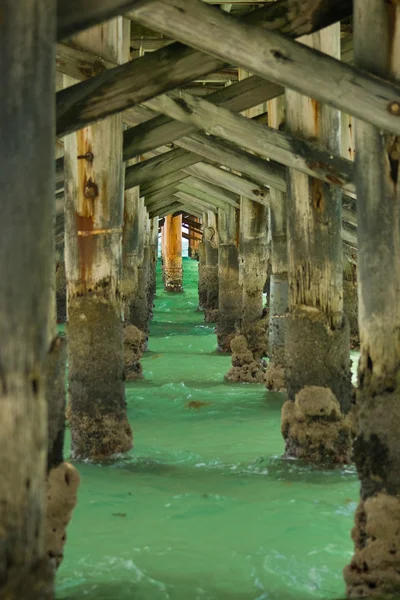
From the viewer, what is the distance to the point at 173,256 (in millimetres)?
28000

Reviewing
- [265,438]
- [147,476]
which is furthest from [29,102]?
[265,438]

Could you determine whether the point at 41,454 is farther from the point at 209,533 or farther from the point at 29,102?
the point at 209,533

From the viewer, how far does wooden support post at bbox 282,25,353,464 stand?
634 cm

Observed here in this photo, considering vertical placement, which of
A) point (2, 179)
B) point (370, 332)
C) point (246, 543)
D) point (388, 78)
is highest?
point (388, 78)

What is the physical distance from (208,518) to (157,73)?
7.50 feet

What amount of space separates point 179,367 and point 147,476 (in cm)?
612

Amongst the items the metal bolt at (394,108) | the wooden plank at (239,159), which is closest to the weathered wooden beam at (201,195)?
the wooden plank at (239,159)

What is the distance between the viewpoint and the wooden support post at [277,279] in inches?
337

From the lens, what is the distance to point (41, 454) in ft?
9.09

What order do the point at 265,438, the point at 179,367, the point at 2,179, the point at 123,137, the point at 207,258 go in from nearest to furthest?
the point at 2,179 → the point at 123,137 → the point at 265,438 → the point at 179,367 → the point at 207,258

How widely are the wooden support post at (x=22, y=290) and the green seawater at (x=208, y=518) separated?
153cm

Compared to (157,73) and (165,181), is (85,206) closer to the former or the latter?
(157,73)

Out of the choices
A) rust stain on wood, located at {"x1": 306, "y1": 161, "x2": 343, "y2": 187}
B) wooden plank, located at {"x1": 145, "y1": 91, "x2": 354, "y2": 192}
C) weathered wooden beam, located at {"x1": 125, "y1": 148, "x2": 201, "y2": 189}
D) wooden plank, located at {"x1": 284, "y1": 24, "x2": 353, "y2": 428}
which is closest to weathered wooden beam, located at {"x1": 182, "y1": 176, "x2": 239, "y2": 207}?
weathered wooden beam, located at {"x1": 125, "y1": 148, "x2": 201, "y2": 189}

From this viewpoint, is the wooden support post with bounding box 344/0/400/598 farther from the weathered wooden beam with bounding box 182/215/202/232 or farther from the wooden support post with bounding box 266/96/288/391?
the weathered wooden beam with bounding box 182/215/202/232
